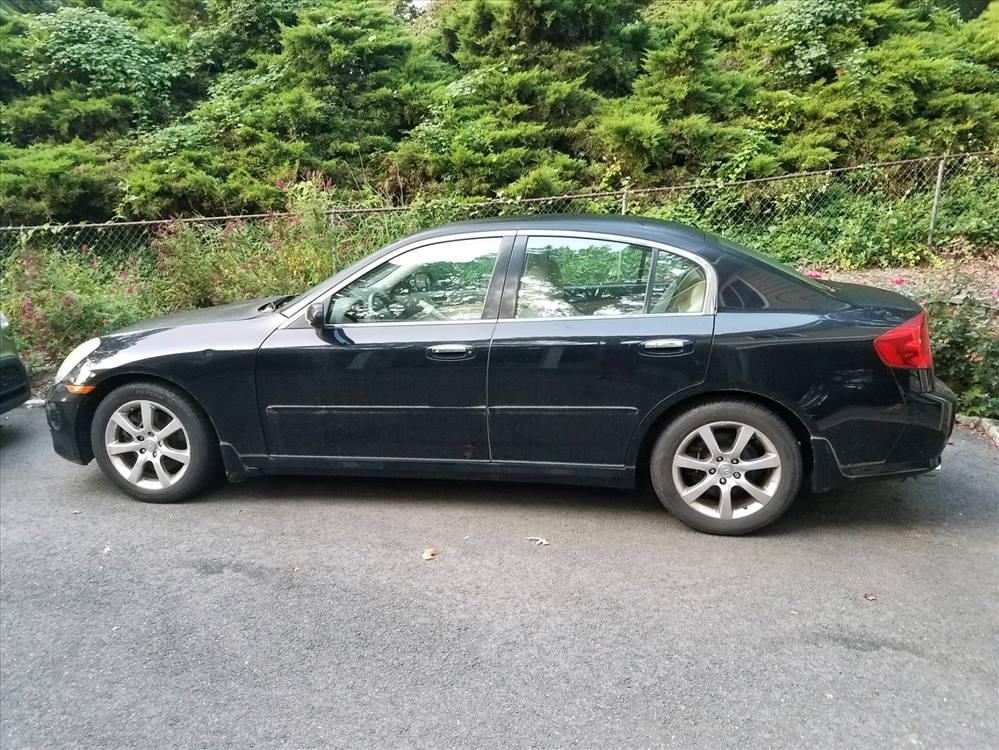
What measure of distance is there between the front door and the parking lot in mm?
426

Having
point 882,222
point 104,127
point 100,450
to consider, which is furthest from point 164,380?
point 104,127

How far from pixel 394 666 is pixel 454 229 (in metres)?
2.29

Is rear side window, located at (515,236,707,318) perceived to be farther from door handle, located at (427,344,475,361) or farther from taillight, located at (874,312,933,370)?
taillight, located at (874,312,933,370)

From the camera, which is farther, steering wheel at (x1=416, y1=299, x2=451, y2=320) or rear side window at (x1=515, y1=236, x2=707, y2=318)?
steering wheel at (x1=416, y1=299, x2=451, y2=320)

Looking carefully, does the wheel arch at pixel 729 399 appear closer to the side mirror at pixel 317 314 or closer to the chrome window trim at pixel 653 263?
the chrome window trim at pixel 653 263

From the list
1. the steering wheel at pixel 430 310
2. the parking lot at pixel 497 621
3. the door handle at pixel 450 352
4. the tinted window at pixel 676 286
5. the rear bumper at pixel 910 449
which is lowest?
the parking lot at pixel 497 621

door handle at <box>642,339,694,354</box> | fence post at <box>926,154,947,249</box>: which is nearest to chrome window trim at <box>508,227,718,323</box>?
door handle at <box>642,339,694,354</box>

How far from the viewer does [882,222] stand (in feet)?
27.2

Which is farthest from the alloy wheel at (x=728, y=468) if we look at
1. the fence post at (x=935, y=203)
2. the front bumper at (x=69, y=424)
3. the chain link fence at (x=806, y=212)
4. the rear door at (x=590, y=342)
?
the fence post at (x=935, y=203)

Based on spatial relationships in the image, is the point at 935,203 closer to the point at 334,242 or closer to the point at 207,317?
the point at 334,242

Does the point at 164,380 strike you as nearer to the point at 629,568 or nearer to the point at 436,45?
the point at 629,568

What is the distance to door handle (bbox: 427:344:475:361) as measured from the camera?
3.68 m

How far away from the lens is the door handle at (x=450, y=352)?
368 cm

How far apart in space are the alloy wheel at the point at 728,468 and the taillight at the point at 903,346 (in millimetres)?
659
